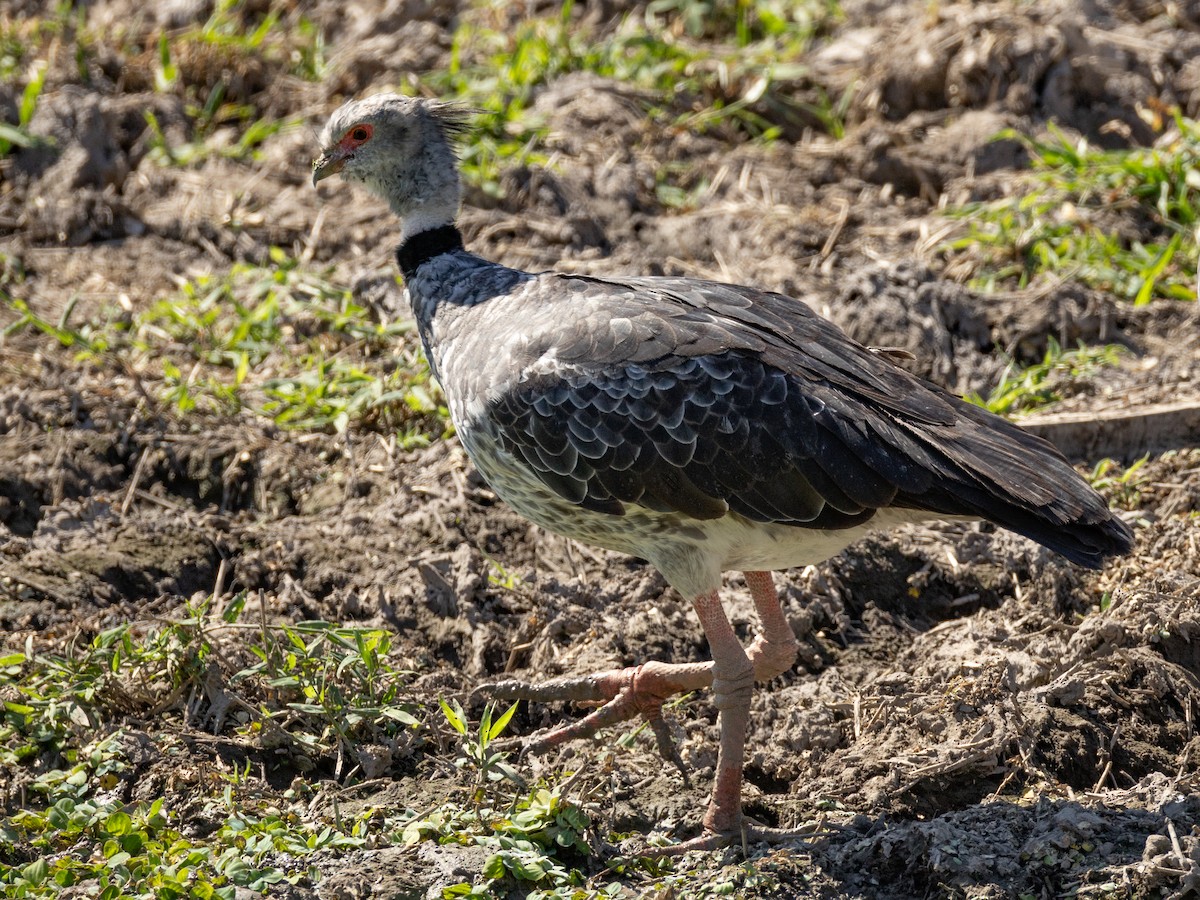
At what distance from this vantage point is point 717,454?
13.1ft

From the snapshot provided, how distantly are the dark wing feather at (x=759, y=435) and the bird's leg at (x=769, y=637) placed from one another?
504 millimetres

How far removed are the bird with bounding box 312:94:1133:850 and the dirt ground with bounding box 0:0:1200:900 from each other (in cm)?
28

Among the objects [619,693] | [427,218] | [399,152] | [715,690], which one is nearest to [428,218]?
[427,218]

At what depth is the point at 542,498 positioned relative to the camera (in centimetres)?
429

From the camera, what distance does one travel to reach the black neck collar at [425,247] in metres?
4.95

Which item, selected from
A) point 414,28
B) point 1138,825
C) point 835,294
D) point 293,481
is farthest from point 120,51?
point 1138,825

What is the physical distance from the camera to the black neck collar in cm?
495

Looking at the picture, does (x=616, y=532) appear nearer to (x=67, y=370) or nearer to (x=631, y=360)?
(x=631, y=360)

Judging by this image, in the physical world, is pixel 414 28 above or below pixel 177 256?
above

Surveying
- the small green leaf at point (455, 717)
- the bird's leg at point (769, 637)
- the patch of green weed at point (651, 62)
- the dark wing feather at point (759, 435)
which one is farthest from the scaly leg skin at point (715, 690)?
the patch of green weed at point (651, 62)

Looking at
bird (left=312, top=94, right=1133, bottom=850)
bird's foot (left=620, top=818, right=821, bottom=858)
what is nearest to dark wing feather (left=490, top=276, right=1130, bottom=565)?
bird (left=312, top=94, right=1133, bottom=850)

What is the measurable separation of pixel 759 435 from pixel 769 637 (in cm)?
74

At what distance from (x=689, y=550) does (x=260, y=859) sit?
142cm

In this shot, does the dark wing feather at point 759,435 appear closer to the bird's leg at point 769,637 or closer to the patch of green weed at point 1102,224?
the bird's leg at point 769,637
